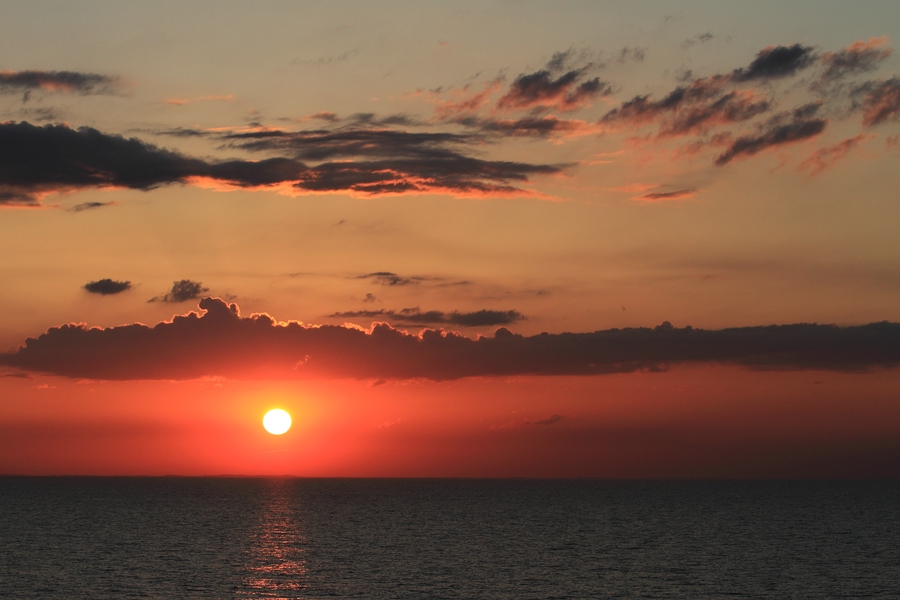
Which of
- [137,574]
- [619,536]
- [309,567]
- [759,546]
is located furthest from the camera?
A: [619,536]

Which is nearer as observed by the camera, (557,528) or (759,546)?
(759,546)

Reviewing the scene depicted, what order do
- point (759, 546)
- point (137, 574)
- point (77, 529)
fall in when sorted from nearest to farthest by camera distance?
point (137, 574), point (759, 546), point (77, 529)

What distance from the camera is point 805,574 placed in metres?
110

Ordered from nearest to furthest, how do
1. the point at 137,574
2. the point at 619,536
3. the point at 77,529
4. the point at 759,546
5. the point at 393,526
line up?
the point at 137,574 → the point at 759,546 → the point at 619,536 → the point at 77,529 → the point at 393,526

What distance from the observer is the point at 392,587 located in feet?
318

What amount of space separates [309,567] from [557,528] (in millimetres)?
74513

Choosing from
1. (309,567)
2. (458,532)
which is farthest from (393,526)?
(309,567)

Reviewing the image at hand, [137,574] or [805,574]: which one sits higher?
[137,574]

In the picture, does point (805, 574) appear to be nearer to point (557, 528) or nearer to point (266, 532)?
point (557, 528)

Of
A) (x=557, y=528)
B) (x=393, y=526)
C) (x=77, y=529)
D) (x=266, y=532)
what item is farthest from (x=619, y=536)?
(x=77, y=529)

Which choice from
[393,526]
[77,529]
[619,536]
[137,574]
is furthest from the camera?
[393,526]

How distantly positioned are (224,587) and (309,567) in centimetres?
1873

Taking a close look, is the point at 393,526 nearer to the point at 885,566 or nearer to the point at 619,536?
the point at 619,536

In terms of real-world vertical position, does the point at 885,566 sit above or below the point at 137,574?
below
